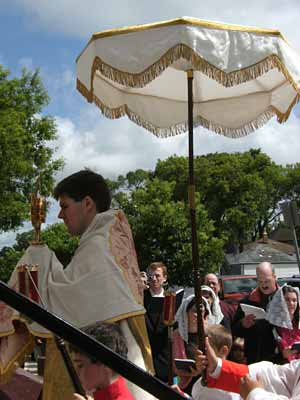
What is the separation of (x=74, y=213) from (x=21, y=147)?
15810 mm

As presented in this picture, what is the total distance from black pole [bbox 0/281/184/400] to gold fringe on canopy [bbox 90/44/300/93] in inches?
90.9

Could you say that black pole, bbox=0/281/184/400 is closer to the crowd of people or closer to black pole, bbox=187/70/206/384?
the crowd of people

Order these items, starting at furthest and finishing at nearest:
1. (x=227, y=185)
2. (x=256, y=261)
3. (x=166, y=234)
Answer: (x=256, y=261)
(x=227, y=185)
(x=166, y=234)

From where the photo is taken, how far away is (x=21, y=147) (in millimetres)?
18703

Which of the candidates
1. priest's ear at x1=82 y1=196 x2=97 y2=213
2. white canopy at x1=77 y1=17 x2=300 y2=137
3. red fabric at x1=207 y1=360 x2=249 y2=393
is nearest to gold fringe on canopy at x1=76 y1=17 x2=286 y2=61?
white canopy at x1=77 y1=17 x2=300 y2=137

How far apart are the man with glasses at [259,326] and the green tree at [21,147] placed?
1194 cm

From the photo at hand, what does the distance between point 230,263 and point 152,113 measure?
1760 inches

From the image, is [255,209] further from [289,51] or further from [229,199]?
[289,51]

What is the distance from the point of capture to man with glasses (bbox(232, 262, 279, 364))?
535cm

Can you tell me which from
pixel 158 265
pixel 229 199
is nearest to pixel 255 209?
pixel 229 199

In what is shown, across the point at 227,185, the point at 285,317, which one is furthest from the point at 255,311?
the point at 227,185

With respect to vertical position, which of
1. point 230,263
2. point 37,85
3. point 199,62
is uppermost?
point 37,85

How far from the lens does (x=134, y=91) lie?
542 centimetres

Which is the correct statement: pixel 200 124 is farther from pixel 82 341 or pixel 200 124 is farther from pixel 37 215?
pixel 82 341
